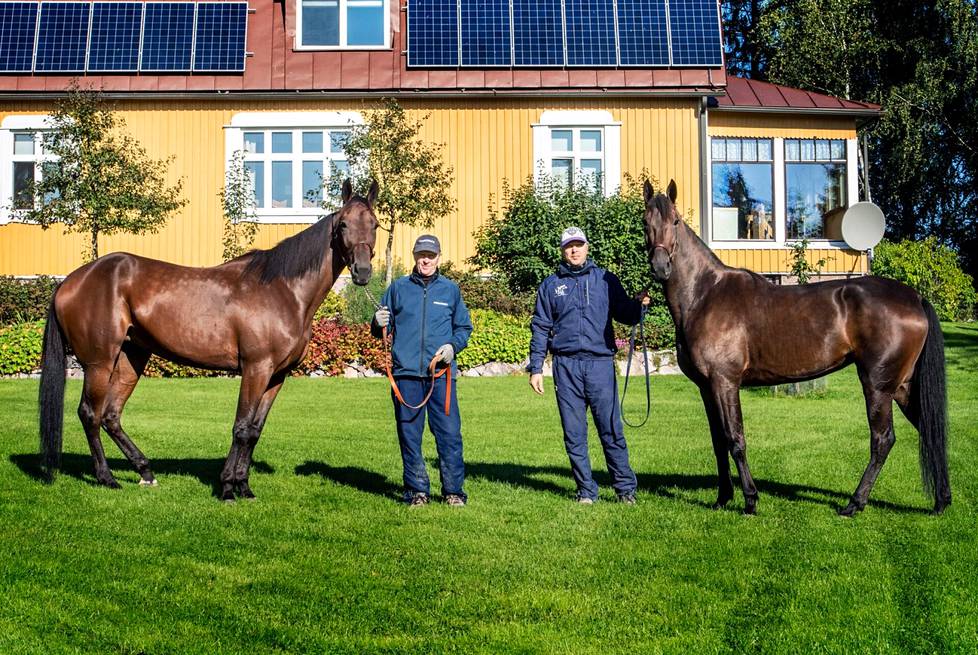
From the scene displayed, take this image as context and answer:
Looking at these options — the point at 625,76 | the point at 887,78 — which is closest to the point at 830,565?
the point at 625,76

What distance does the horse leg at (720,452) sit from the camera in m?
7.88

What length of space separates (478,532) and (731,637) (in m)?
2.52

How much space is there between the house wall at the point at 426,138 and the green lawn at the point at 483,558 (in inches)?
515

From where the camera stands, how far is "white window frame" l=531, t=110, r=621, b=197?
77.7ft

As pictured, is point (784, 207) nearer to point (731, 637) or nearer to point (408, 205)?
point (408, 205)

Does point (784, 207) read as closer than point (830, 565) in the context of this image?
No

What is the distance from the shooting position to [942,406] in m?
7.49

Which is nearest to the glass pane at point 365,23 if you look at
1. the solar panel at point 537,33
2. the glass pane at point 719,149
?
the solar panel at point 537,33

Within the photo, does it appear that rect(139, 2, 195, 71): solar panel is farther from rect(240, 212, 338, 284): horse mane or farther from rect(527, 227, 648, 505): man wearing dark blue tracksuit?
rect(527, 227, 648, 505): man wearing dark blue tracksuit

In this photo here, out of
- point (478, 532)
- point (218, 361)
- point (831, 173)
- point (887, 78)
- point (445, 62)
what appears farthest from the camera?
point (887, 78)

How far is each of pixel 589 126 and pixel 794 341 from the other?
16811 mm

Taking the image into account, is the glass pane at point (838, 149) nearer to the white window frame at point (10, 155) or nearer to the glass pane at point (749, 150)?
the glass pane at point (749, 150)

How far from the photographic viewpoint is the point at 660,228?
772 centimetres

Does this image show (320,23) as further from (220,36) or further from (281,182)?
(281,182)
